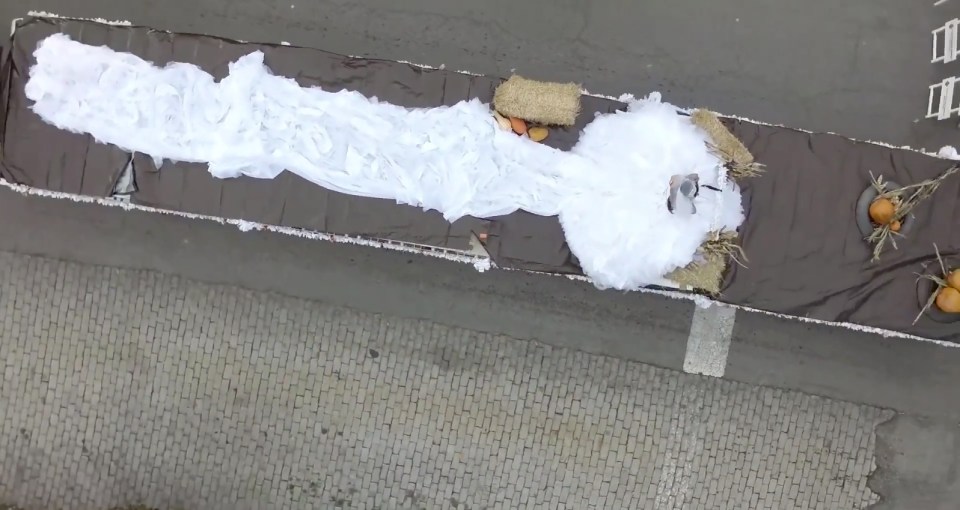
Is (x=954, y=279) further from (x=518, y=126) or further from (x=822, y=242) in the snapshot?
(x=518, y=126)

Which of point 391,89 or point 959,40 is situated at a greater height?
point 959,40

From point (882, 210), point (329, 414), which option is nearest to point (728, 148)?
point (882, 210)

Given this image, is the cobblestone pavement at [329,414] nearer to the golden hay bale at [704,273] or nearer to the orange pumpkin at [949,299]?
the golden hay bale at [704,273]

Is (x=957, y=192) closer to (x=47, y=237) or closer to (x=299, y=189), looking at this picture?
(x=299, y=189)

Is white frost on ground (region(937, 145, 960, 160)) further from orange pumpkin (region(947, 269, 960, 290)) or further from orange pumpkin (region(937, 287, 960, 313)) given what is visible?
orange pumpkin (region(937, 287, 960, 313))

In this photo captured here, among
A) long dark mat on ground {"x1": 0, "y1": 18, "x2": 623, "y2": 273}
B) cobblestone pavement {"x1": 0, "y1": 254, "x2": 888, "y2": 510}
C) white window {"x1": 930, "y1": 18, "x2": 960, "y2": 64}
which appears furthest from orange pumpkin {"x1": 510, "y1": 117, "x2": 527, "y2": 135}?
white window {"x1": 930, "y1": 18, "x2": 960, "y2": 64}

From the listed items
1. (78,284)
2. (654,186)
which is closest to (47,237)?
(78,284)

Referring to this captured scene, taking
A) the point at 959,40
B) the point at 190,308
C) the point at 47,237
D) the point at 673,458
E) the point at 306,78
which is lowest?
the point at 673,458
